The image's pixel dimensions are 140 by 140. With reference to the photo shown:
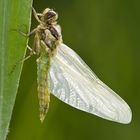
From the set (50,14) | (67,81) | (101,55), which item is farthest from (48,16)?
(101,55)

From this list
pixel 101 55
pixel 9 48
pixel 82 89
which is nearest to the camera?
pixel 9 48

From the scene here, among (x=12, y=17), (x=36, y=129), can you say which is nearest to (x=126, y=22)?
(x=36, y=129)

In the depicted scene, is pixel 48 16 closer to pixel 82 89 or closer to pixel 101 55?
pixel 82 89

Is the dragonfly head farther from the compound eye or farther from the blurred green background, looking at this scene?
the blurred green background

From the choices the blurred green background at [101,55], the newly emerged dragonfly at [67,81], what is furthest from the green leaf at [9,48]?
the blurred green background at [101,55]

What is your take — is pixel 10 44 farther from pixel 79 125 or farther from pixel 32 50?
pixel 79 125

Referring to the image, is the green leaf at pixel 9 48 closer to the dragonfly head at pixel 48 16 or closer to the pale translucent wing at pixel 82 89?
the pale translucent wing at pixel 82 89
